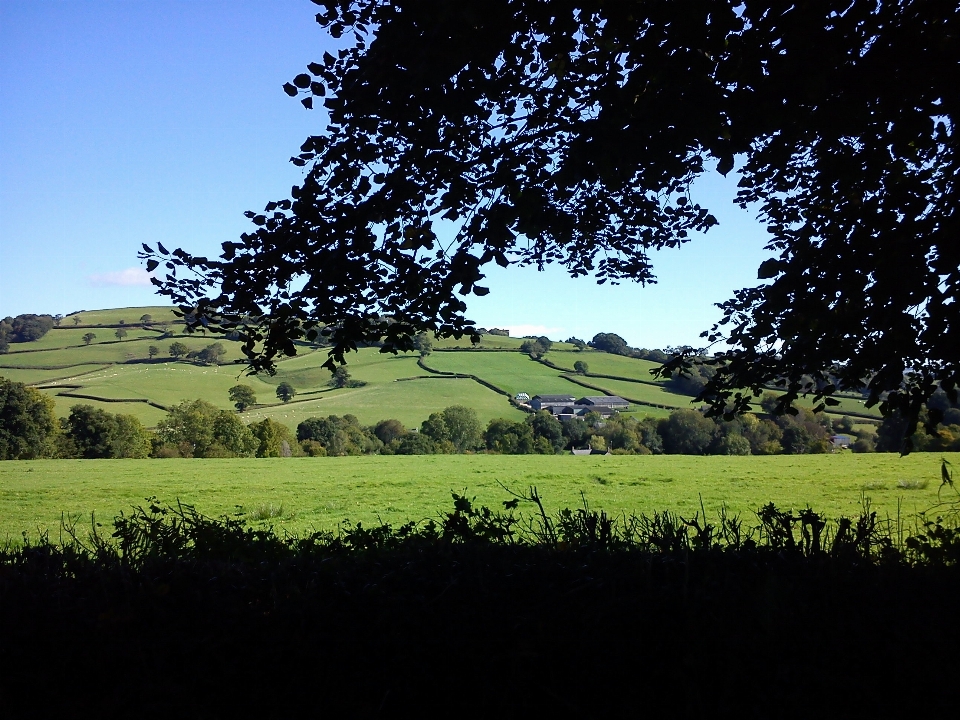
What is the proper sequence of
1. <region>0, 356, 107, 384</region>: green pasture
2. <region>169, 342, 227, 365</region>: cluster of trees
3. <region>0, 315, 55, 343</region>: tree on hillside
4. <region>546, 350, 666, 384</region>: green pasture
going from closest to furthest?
<region>0, 356, 107, 384</region>: green pasture
<region>169, 342, 227, 365</region>: cluster of trees
<region>546, 350, 666, 384</region>: green pasture
<region>0, 315, 55, 343</region>: tree on hillside

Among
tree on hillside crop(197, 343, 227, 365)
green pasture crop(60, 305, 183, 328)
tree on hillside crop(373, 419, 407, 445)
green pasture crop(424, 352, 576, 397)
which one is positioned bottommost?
tree on hillside crop(373, 419, 407, 445)

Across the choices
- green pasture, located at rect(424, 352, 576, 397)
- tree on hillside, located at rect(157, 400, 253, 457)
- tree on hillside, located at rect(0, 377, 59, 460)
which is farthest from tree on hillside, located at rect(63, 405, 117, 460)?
green pasture, located at rect(424, 352, 576, 397)

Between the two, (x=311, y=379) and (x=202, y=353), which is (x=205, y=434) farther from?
(x=311, y=379)

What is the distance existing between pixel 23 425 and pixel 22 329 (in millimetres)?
39909

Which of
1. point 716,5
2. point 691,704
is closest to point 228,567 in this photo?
point 691,704

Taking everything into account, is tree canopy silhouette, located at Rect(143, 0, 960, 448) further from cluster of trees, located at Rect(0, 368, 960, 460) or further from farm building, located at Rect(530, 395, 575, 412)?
farm building, located at Rect(530, 395, 575, 412)

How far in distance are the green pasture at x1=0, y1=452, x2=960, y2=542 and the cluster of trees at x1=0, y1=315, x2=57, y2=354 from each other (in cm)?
4269

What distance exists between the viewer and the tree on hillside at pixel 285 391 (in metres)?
56.2

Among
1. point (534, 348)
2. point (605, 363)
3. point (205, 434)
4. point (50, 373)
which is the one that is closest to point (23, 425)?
point (205, 434)

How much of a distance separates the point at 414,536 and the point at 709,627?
2673 mm

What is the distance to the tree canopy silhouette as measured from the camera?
460 cm

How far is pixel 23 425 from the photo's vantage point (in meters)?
32.9

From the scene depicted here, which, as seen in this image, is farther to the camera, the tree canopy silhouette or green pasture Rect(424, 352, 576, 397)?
green pasture Rect(424, 352, 576, 397)

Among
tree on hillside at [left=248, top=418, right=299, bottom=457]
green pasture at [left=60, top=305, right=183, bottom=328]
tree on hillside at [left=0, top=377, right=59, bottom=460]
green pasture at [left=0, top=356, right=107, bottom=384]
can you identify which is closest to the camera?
tree on hillside at [left=0, top=377, right=59, bottom=460]
